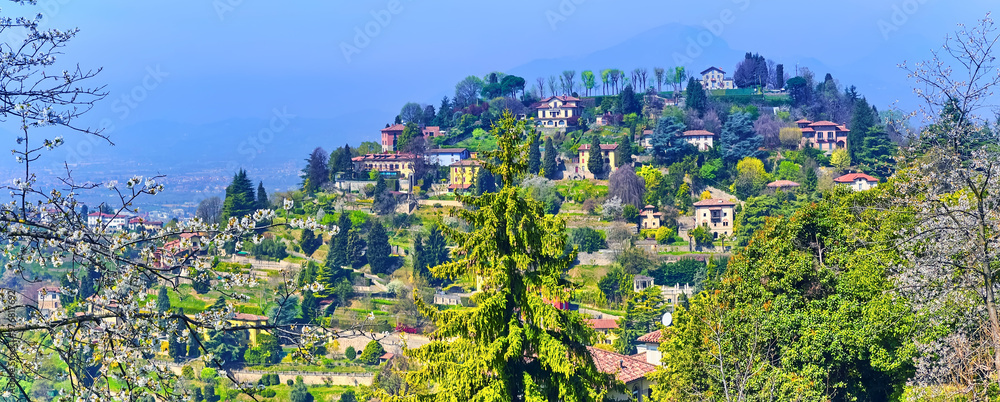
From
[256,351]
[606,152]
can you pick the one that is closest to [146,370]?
[256,351]

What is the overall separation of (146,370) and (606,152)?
81.9 meters

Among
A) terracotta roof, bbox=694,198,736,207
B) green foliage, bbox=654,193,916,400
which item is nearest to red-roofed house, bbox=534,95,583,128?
terracotta roof, bbox=694,198,736,207

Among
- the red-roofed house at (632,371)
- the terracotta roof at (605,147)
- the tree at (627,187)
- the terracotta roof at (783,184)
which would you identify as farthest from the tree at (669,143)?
the red-roofed house at (632,371)

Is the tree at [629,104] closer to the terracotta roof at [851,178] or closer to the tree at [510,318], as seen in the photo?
the terracotta roof at [851,178]

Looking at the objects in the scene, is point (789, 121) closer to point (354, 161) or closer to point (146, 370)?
point (354, 161)

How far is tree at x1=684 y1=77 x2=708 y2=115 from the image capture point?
95.3 m

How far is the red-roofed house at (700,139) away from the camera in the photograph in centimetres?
8831

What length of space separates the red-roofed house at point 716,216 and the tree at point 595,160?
39.1ft

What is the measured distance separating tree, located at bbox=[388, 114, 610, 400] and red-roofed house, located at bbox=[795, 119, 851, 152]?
78.0m

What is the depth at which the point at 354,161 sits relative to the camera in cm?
9081

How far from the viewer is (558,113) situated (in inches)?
3888

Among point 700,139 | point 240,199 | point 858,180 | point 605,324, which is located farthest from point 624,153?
point 240,199

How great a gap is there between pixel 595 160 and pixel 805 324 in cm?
6460

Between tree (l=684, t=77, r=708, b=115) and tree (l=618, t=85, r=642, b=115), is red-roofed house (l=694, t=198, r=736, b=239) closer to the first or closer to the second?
tree (l=684, t=77, r=708, b=115)
